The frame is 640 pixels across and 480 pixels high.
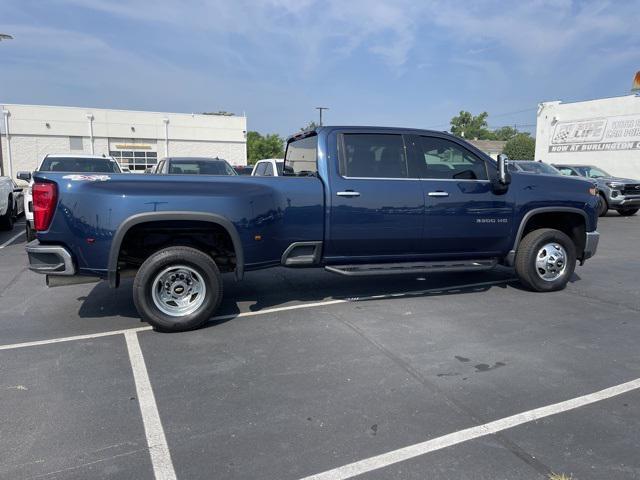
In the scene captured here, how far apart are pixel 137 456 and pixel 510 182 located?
4.99 m

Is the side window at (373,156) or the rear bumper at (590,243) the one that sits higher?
the side window at (373,156)

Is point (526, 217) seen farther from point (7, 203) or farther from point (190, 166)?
point (7, 203)

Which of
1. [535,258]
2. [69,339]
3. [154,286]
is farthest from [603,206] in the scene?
[69,339]

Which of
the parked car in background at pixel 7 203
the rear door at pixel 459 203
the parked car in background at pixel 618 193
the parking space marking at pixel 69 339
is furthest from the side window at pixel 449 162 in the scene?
the parked car in background at pixel 618 193

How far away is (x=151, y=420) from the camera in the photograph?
3264 millimetres

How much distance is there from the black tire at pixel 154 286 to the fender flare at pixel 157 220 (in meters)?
0.24

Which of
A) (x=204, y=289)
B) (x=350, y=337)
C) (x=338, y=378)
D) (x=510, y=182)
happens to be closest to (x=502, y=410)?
(x=338, y=378)

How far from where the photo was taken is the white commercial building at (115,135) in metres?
37.7

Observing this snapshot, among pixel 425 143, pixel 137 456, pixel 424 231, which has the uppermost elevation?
pixel 425 143

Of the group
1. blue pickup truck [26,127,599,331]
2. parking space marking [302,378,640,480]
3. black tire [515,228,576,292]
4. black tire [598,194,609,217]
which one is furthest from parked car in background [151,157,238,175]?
black tire [598,194,609,217]

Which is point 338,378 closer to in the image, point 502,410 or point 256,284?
point 502,410

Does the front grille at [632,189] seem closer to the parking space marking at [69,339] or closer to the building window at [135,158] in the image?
the parking space marking at [69,339]

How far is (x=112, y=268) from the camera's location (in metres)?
4.69

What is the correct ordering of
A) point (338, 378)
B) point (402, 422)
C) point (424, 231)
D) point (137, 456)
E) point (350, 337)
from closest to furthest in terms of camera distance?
point (137, 456) < point (402, 422) < point (338, 378) < point (350, 337) < point (424, 231)
